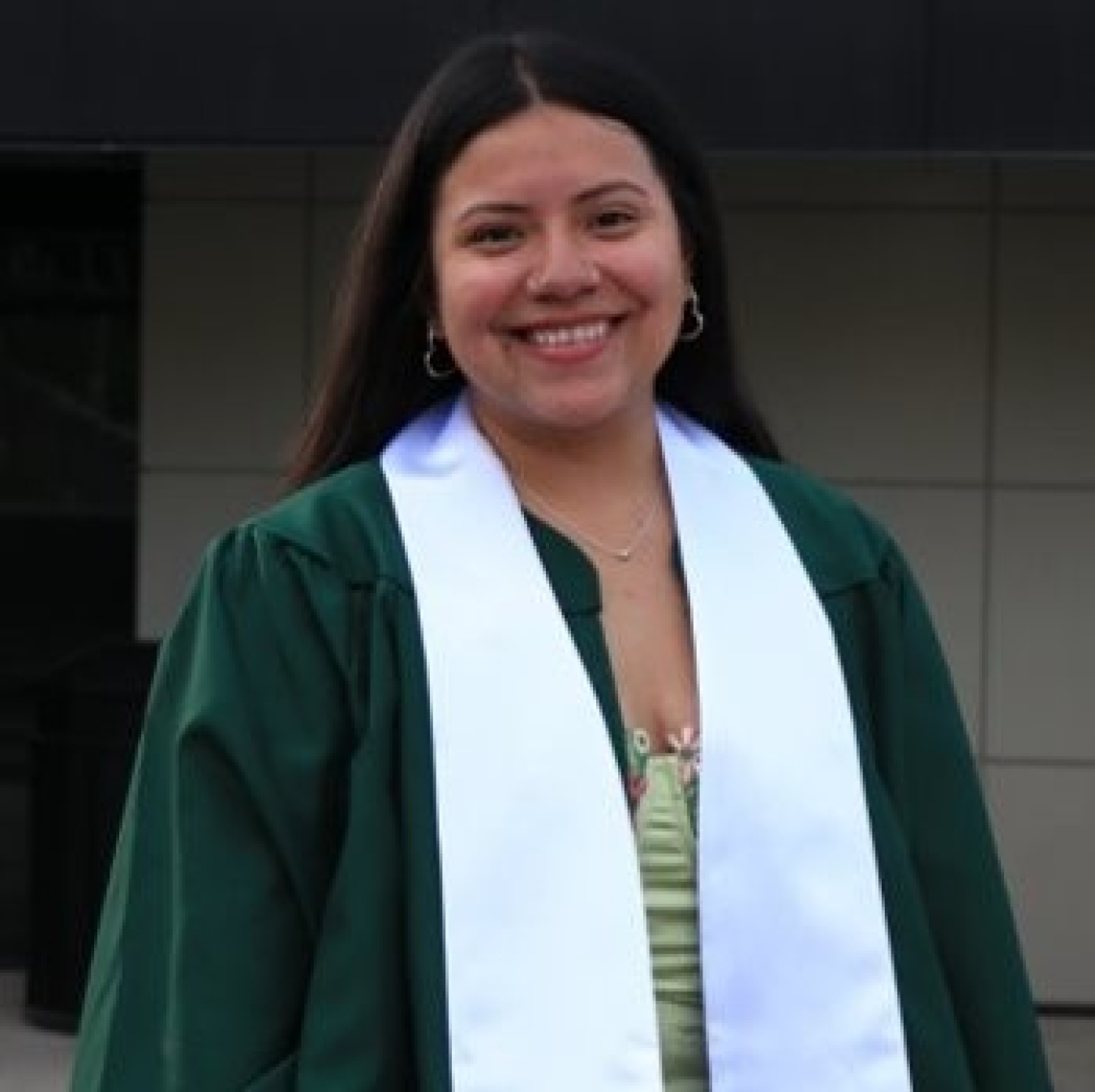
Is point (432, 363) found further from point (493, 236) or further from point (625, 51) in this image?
point (625, 51)

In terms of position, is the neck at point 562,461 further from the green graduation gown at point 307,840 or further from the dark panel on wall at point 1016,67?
the dark panel on wall at point 1016,67

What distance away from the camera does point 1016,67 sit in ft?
21.9

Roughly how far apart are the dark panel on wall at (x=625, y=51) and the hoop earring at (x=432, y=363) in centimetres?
406

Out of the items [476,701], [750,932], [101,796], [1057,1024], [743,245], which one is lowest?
[1057,1024]

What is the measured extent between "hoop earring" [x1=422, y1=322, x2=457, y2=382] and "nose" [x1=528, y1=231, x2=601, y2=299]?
0.73ft

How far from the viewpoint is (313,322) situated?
8305 millimetres

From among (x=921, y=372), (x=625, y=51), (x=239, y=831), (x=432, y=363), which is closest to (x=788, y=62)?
(x=625, y=51)

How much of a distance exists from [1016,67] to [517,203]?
14.7ft

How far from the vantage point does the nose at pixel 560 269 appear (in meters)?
2.43

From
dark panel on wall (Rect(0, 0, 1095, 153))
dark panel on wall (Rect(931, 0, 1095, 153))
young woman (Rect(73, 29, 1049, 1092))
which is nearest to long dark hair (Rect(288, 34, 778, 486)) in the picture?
young woman (Rect(73, 29, 1049, 1092))

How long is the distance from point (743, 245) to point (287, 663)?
595 centimetres

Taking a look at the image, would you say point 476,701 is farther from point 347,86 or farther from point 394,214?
point 347,86

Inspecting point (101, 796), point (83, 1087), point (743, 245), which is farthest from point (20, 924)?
point (83, 1087)

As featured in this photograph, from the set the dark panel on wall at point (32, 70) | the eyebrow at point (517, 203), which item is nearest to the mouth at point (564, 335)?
the eyebrow at point (517, 203)
